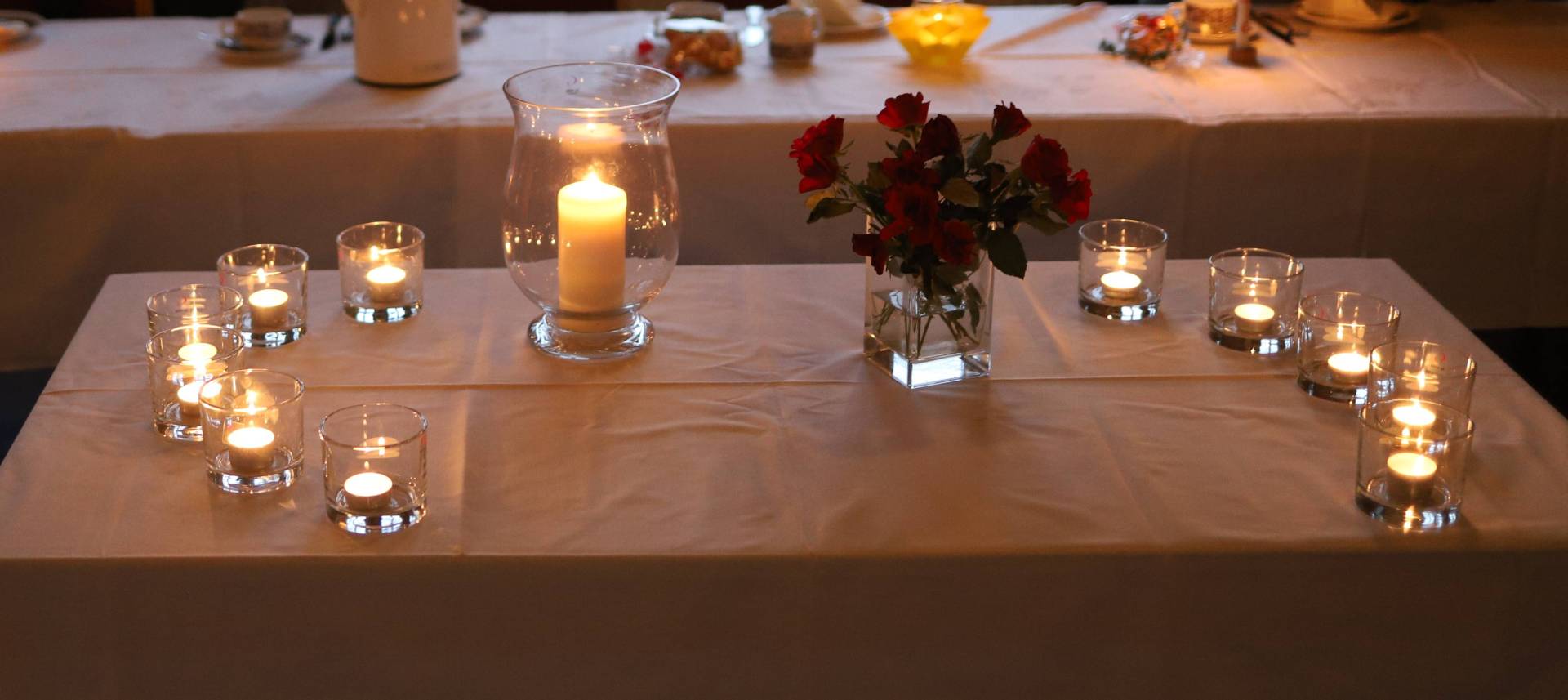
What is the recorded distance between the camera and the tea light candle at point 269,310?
137 centimetres

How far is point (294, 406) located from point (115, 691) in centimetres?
23

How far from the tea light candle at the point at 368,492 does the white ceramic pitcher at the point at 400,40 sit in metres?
1.26

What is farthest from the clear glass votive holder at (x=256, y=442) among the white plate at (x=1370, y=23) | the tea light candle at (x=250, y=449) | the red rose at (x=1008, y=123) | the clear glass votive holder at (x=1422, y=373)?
the white plate at (x=1370, y=23)

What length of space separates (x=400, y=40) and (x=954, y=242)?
1304 mm

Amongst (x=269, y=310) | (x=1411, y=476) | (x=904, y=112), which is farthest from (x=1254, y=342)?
(x=269, y=310)

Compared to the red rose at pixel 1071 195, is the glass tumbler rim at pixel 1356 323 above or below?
below

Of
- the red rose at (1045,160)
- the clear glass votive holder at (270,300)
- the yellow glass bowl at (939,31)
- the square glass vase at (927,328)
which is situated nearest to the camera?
the red rose at (1045,160)

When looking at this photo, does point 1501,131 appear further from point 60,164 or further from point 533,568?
point 60,164

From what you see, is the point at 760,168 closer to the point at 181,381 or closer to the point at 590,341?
the point at 590,341

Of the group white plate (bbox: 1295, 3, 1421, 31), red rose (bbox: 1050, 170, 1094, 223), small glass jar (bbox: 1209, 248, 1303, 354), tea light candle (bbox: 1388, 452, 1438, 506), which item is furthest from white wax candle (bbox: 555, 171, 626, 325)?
white plate (bbox: 1295, 3, 1421, 31)

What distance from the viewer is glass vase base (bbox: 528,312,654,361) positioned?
1.35 meters

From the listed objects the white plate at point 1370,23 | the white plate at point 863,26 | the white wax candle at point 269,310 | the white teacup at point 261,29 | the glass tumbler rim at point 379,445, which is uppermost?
the white plate at point 1370,23

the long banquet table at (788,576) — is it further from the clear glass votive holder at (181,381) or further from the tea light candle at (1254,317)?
the tea light candle at (1254,317)

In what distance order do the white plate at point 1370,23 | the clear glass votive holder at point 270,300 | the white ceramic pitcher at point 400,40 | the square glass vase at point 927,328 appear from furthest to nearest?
the white plate at point 1370,23 < the white ceramic pitcher at point 400,40 < the clear glass votive holder at point 270,300 < the square glass vase at point 927,328
